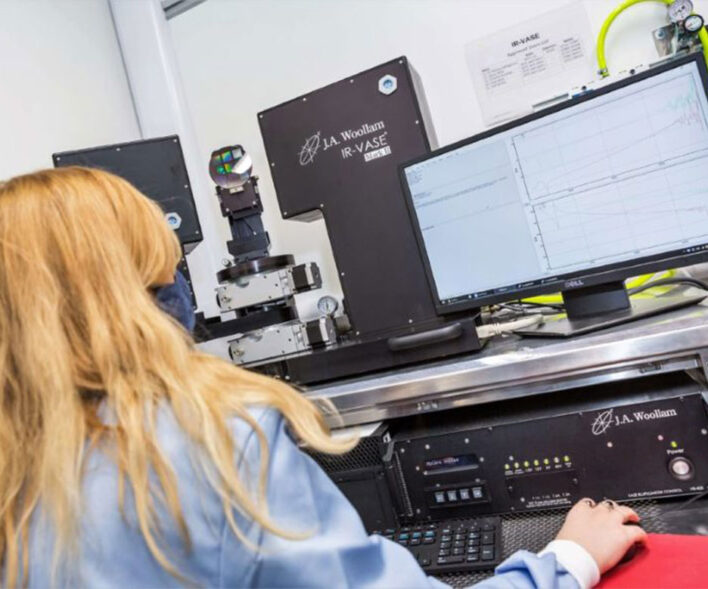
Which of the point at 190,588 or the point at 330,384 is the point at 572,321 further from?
the point at 190,588

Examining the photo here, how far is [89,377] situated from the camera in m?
0.58

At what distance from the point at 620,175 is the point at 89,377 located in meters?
0.84

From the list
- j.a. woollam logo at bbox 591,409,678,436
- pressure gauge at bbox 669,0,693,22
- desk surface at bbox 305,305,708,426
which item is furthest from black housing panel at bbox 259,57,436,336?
pressure gauge at bbox 669,0,693,22

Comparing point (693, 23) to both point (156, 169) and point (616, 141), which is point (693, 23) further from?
point (156, 169)

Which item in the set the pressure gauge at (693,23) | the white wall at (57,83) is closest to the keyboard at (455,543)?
the pressure gauge at (693,23)

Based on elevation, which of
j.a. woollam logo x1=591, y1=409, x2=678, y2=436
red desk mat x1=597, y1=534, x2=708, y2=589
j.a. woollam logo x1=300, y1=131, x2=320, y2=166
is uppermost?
j.a. woollam logo x1=300, y1=131, x2=320, y2=166

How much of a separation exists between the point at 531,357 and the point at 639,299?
399 millimetres

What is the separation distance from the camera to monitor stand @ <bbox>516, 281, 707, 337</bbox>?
952mm

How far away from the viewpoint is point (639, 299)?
45.8 inches

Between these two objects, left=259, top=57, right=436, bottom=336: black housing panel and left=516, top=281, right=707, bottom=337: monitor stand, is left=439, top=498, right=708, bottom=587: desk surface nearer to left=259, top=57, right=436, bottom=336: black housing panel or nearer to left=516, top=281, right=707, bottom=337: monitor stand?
left=516, top=281, right=707, bottom=337: monitor stand

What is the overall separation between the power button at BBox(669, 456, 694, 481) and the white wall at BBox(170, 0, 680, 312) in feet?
3.32

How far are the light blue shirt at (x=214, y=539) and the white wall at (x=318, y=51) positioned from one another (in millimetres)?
1204

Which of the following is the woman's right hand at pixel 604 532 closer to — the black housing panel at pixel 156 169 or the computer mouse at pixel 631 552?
the computer mouse at pixel 631 552

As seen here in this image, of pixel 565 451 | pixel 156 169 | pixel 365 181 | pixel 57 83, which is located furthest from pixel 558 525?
pixel 57 83
